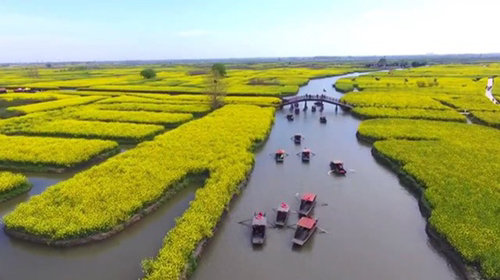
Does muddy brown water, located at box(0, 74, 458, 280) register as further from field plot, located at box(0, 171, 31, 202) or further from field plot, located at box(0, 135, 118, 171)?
field plot, located at box(0, 135, 118, 171)

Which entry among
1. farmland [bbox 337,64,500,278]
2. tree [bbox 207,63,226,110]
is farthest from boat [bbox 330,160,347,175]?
tree [bbox 207,63,226,110]

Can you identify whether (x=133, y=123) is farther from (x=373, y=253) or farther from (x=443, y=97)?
(x=443, y=97)

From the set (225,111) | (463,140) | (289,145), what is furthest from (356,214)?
(225,111)

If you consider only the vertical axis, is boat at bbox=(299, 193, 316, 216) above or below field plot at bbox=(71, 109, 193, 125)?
below

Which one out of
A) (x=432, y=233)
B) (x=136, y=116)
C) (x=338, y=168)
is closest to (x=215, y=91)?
(x=136, y=116)

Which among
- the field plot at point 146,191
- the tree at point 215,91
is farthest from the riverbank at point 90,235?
the tree at point 215,91

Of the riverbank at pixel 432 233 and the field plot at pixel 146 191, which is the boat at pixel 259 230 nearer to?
the field plot at pixel 146 191
